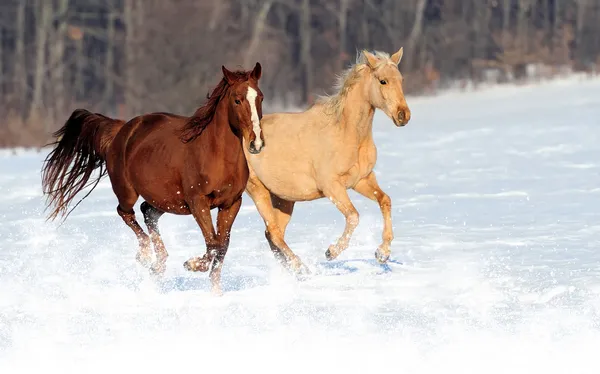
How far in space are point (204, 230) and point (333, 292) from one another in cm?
98

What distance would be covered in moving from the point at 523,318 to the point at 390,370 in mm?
1461

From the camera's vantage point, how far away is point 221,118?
26.2ft

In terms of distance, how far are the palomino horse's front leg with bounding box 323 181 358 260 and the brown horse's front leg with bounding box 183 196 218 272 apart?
3.88 ft

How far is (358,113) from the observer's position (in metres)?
9.22

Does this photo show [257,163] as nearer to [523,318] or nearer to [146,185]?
[146,185]

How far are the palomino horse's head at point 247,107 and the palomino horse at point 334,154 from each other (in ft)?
4.67

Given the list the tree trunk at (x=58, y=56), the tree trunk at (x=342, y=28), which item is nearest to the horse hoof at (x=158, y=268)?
the tree trunk at (x=58, y=56)

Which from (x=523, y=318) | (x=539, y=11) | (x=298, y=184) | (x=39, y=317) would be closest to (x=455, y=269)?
(x=298, y=184)

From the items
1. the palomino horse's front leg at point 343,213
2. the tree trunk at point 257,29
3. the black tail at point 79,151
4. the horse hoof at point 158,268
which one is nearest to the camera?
the horse hoof at point 158,268

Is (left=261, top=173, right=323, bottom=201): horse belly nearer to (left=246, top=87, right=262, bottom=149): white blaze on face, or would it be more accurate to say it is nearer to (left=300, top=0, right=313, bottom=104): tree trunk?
(left=246, top=87, right=262, bottom=149): white blaze on face

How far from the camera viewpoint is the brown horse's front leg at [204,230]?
26.1 feet

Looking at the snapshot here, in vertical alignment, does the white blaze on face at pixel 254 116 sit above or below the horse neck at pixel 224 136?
above

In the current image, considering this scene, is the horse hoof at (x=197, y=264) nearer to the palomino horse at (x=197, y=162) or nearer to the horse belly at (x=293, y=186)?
the palomino horse at (x=197, y=162)

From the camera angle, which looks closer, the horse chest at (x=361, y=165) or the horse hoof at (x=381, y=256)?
the horse hoof at (x=381, y=256)
